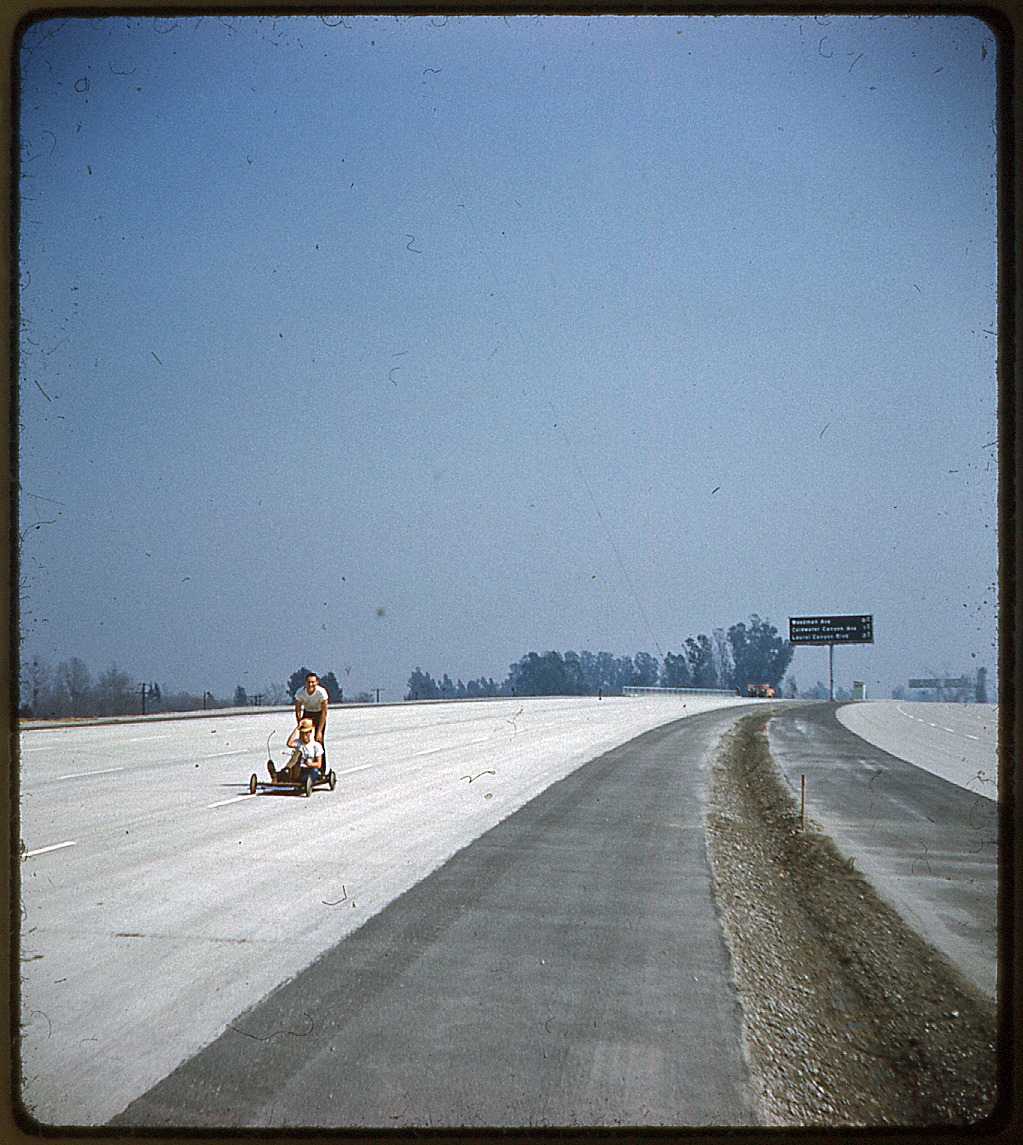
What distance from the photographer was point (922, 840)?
1366 centimetres

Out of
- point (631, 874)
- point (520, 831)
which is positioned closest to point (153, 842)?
point (520, 831)

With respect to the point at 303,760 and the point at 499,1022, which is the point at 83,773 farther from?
the point at 499,1022

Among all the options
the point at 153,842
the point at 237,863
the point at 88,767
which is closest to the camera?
the point at 237,863

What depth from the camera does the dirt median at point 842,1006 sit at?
4676 millimetres

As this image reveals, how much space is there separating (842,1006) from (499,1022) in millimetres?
2583

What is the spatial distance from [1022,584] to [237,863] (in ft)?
27.9

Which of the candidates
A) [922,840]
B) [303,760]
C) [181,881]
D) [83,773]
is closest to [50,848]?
[181,881]

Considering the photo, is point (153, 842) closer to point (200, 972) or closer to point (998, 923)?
point (200, 972)

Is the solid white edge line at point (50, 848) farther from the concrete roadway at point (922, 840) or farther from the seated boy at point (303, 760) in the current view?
the concrete roadway at point (922, 840)

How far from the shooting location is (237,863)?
31.9ft

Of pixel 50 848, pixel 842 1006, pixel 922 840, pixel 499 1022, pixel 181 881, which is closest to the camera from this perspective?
pixel 499 1022

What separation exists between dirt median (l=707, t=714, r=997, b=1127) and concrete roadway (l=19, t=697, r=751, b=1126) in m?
3.15

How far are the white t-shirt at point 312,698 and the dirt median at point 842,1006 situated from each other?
267 inches

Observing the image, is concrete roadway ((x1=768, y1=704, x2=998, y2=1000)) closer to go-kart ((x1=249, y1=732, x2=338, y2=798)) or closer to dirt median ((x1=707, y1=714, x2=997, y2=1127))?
dirt median ((x1=707, y1=714, x2=997, y2=1127))
